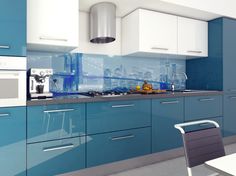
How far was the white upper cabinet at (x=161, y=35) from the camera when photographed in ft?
8.63

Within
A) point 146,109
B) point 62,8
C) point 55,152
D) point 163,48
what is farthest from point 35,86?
point 163,48

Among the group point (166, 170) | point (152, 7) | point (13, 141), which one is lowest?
point (166, 170)

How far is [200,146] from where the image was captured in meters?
1.12

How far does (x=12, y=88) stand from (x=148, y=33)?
1.80m

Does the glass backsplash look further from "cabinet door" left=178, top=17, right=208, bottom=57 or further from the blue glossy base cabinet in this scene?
the blue glossy base cabinet

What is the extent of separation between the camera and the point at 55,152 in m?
1.86

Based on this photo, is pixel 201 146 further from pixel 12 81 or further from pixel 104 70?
pixel 104 70

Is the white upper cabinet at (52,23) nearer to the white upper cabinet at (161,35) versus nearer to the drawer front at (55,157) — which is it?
the white upper cabinet at (161,35)

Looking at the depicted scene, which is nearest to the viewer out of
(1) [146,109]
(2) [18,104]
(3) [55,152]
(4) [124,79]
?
(2) [18,104]

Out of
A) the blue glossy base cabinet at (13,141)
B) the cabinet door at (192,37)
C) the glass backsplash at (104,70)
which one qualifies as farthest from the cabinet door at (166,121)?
the blue glossy base cabinet at (13,141)

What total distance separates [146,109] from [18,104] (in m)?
1.37

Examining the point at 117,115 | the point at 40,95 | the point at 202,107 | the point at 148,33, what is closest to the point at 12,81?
the point at 40,95

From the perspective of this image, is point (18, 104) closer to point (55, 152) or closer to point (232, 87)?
point (55, 152)

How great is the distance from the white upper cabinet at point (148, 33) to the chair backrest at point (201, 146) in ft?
5.36
